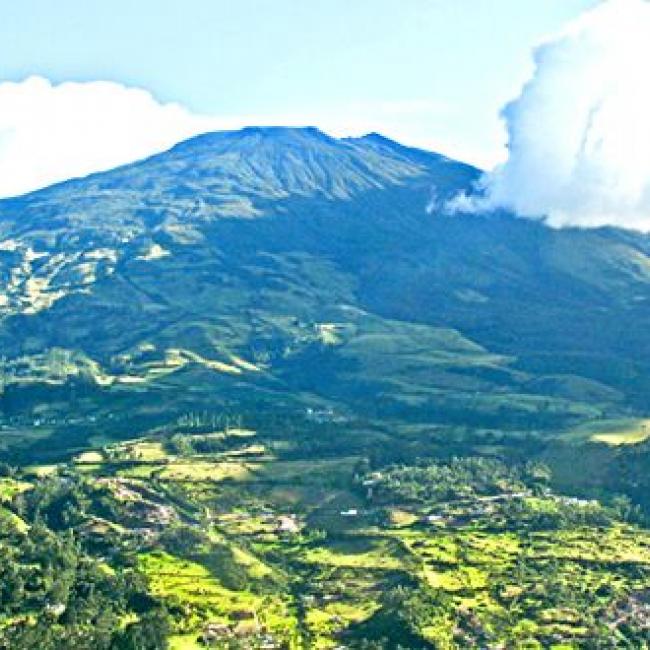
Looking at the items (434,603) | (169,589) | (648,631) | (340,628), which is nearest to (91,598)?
(169,589)

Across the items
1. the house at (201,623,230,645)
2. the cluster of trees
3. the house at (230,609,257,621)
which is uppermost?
the cluster of trees

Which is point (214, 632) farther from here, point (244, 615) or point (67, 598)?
point (67, 598)

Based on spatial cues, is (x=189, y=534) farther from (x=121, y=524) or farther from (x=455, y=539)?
(x=455, y=539)

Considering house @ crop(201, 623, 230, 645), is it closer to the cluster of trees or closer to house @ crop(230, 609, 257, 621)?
house @ crop(230, 609, 257, 621)

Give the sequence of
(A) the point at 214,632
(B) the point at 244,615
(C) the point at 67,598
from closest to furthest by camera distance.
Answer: (A) the point at 214,632 < (C) the point at 67,598 < (B) the point at 244,615

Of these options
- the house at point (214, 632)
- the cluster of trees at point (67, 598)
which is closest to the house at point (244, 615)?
the house at point (214, 632)

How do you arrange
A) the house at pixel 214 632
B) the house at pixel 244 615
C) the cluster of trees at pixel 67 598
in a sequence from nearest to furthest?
the cluster of trees at pixel 67 598 → the house at pixel 214 632 → the house at pixel 244 615

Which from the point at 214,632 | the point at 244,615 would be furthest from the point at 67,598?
the point at 244,615

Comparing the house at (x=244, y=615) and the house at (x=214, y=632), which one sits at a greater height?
the house at (x=214, y=632)

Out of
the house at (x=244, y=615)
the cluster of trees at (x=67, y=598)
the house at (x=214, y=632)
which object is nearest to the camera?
the cluster of trees at (x=67, y=598)

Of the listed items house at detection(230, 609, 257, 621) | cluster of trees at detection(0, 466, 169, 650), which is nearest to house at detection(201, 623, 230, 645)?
house at detection(230, 609, 257, 621)

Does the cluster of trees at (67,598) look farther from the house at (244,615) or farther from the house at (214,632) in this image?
the house at (244,615)
